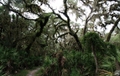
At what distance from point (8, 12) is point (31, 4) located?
2.66 meters

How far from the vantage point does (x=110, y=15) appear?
1917 cm

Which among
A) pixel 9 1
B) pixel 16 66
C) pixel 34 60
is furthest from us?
pixel 34 60

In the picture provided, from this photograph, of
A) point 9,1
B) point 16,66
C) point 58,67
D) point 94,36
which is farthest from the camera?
point 9,1

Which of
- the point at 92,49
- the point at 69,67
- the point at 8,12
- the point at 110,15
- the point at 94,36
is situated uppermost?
the point at 8,12

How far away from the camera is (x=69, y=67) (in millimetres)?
12500

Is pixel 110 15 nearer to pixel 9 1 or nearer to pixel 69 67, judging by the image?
pixel 69 67

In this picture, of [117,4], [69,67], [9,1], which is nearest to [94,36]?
[69,67]

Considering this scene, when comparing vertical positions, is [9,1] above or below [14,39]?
above

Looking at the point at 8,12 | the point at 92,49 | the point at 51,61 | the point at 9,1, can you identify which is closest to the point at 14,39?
the point at 8,12

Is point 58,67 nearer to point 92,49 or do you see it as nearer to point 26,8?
point 92,49

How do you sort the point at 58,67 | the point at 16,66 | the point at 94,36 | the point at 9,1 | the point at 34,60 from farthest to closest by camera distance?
the point at 34,60
the point at 9,1
the point at 16,66
the point at 58,67
the point at 94,36

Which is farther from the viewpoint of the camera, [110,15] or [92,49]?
[110,15]

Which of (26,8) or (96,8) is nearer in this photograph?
(26,8)

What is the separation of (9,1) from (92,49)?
1118cm
